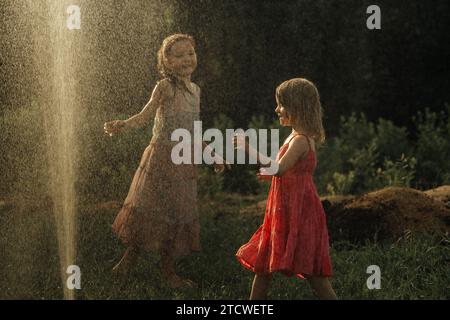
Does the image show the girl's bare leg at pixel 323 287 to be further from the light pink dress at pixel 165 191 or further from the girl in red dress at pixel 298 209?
the light pink dress at pixel 165 191

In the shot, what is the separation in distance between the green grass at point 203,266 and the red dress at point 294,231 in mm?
624

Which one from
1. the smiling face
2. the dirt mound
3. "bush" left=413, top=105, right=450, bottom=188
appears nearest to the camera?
the smiling face

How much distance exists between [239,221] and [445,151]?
2708 mm

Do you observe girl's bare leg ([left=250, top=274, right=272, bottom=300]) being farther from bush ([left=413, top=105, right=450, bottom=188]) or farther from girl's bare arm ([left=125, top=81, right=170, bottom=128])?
bush ([left=413, top=105, right=450, bottom=188])

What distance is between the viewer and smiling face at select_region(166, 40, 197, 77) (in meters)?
4.70

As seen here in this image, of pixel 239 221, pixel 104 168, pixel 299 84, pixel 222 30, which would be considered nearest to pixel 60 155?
pixel 104 168

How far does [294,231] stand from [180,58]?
1.39 m

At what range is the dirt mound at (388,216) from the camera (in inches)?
225

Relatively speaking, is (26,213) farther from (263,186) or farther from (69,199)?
(263,186)

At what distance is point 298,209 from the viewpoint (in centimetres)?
405

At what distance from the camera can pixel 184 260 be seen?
17.4 ft

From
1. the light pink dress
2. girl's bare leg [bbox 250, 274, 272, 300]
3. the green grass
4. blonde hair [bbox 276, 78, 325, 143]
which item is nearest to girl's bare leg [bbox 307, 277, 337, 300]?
girl's bare leg [bbox 250, 274, 272, 300]

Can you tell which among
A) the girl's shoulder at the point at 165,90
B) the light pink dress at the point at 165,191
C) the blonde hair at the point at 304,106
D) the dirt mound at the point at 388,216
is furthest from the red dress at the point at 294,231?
the dirt mound at the point at 388,216

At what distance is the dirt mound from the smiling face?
1.89 metres
